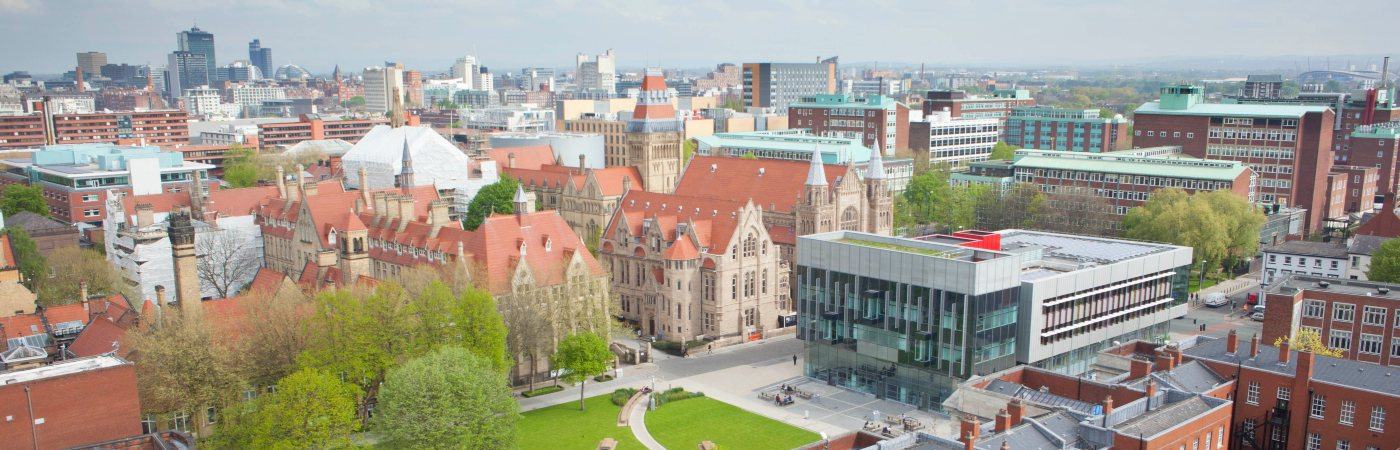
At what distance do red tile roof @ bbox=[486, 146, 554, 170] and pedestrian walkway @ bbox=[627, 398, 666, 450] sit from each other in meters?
86.6

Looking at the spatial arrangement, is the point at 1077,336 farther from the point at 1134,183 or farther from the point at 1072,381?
the point at 1134,183

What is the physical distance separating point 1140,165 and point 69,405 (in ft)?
414

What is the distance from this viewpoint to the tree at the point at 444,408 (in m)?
53.0

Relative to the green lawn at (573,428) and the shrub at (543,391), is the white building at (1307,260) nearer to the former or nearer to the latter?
the green lawn at (573,428)

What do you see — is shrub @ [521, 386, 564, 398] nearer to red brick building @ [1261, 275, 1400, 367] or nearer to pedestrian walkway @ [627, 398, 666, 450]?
pedestrian walkway @ [627, 398, 666, 450]

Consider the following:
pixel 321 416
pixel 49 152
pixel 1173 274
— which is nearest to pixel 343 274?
pixel 321 416

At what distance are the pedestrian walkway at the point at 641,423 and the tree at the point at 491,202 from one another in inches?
2030

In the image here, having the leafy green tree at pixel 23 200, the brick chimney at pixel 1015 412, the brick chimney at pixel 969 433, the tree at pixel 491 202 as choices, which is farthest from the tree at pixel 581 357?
the leafy green tree at pixel 23 200

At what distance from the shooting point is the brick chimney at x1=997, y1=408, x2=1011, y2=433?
45125 millimetres

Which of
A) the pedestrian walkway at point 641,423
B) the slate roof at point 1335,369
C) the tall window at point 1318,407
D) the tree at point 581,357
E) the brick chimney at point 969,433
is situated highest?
the brick chimney at point 969,433

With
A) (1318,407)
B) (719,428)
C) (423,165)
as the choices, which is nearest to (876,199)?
(719,428)

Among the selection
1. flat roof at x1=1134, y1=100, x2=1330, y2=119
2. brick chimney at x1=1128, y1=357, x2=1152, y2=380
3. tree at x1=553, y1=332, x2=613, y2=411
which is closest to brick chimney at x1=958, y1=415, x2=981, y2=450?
brick chimney at x1=1128, y1=357, x2=1152, y2=380

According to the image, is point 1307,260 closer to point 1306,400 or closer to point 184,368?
point 1306,400

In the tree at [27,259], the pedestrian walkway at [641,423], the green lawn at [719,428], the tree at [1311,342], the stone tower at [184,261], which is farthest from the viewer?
the tree at [27,259]
